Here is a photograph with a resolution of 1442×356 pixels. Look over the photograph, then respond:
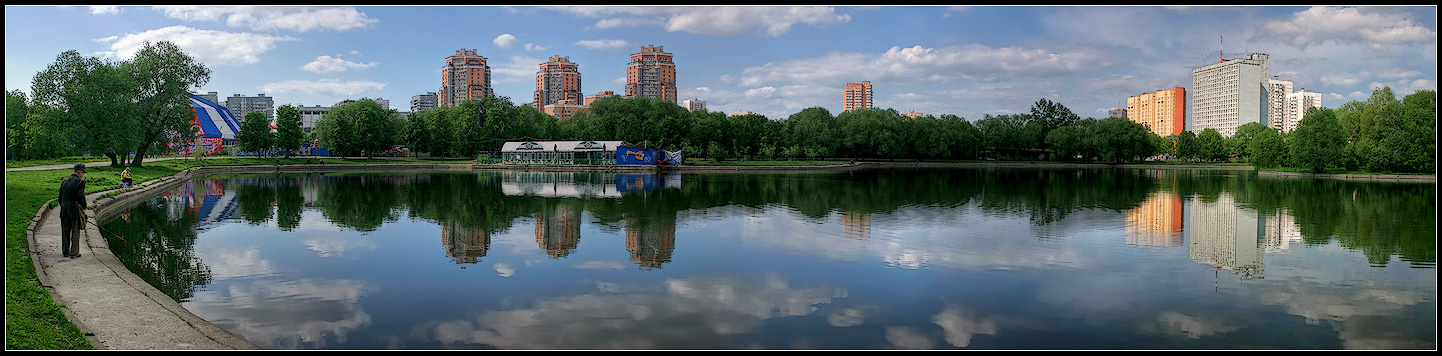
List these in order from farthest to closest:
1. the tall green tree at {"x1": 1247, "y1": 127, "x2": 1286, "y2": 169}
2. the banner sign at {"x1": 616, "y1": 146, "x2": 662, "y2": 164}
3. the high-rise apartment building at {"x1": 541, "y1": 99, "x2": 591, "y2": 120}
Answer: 1. the high-rise apartment building at {"x1": 541, "y1": 99, "x2": 591, "y2": 120}
2. the banner sign at {"x1": 616, "y1": 146, "x2": 662, "y2": 164}
3. the tall green tree at {"x1": 1247, "y1": 127, "x2": 1286, "y2": 169}

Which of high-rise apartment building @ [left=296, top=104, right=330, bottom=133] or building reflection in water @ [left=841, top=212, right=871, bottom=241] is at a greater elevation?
high-rise apartment building @ [left=296, top=104, right=330, bottom=133]

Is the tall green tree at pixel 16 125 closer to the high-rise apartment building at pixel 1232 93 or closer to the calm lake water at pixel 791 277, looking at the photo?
the calm lake water at pixel 791 277

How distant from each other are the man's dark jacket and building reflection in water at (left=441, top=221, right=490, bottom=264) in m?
5.85

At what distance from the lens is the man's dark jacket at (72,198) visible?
11898mm

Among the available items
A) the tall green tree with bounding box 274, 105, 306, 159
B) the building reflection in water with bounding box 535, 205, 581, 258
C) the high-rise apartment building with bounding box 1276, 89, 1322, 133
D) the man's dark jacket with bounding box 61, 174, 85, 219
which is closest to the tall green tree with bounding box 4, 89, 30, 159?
the tall green tree with bounding box 274, 105, 306, 159

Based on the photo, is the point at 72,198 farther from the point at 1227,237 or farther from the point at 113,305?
the point at 1227,237

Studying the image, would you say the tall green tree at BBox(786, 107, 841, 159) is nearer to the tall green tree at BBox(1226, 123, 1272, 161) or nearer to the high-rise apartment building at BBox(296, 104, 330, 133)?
the tall green tree at BBox(1226, 123, 1272, 161)

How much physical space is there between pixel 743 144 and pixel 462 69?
119 m

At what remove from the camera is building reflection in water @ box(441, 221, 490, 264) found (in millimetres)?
14516

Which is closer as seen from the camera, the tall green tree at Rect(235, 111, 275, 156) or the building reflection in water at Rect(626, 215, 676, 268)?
the building reflection in water at Rect(626, 215, 676, 268)

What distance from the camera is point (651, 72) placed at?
190 meters

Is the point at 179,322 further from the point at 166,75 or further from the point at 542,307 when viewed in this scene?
the point at 166,75

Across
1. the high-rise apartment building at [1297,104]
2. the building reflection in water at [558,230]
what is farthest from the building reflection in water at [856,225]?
the high-rise apartment building at [1297,104]

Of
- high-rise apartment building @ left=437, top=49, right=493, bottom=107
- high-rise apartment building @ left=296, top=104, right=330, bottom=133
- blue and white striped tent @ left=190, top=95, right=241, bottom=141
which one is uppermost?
high-rise apartment building @ left=437, top=49, right=493, bottom=107
